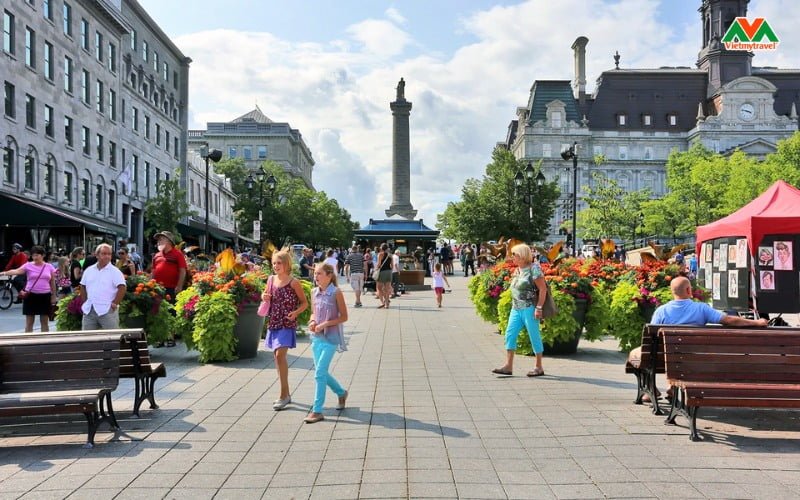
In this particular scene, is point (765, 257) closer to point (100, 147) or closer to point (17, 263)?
point (17, 263)

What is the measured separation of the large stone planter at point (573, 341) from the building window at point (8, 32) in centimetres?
3002

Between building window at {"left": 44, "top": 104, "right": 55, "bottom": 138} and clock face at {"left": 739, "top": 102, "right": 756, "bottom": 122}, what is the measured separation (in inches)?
3427

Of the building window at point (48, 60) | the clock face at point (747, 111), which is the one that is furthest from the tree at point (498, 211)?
the clock face at point (747, 111)

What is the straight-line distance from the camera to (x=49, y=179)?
37.0m

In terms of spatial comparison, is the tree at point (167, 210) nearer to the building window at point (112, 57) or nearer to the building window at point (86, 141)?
the building window at point (86, 141)

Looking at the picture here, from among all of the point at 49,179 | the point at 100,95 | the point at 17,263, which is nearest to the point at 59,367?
the point at 17,263

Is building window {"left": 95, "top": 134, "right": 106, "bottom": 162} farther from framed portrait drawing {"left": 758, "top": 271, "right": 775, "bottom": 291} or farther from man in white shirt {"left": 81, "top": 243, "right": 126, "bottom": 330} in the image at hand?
framed portrait drawing {"left": 758, "top": 271, "right": 775, "bottom": 291}

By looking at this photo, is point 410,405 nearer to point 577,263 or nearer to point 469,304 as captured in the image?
point 577,263

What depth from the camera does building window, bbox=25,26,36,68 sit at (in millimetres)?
34344

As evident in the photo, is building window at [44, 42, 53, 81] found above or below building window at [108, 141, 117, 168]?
above

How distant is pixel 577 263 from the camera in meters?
13.6

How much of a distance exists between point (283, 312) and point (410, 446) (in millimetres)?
2308

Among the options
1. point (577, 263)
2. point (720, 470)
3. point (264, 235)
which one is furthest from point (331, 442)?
point (264, 235)

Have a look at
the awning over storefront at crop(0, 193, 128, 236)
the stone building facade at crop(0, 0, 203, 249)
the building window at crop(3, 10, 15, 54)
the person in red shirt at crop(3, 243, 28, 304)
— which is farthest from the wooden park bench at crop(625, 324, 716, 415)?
the building window at crop(3, 10, 15, 54)
